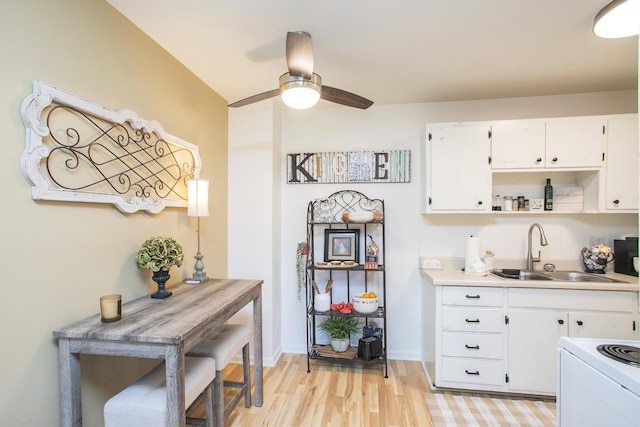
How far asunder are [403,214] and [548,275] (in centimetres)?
134

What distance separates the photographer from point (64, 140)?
4.54ft

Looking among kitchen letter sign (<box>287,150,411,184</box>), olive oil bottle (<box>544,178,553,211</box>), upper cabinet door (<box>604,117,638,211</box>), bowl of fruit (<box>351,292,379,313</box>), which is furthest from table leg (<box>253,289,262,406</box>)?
upper cabinet door (<box>604,117,638,211</box>)

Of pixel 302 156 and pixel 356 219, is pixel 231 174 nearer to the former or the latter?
pixel 302 156

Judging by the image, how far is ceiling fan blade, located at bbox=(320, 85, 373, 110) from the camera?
1910 millimetres

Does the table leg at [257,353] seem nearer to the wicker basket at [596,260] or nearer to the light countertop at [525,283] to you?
the light countertop at [525,283]

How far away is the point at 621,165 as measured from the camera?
2.45m

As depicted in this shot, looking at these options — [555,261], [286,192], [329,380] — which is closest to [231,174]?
[286,192]

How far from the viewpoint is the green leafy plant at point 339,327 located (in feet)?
9.18

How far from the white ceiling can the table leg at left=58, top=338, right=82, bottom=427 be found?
1732 millimetres

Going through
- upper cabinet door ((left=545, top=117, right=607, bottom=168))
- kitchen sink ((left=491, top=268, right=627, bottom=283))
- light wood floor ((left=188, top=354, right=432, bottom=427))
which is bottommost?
light wood floor ((left=188, top=354, right=432, bottom=427))

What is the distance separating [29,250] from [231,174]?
73.3 inches

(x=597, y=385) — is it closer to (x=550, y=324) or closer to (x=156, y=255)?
(x=550, y=324)

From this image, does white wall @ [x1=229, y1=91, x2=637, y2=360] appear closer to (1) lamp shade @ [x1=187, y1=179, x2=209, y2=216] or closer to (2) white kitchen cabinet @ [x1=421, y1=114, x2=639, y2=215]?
(2) white kitchen cabinet @ [x1=421, y1=114, x2=639, y2=215]

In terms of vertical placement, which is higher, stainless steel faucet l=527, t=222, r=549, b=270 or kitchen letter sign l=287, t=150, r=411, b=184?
kitchen letter sign l=287, t=150, r=411, b=184
